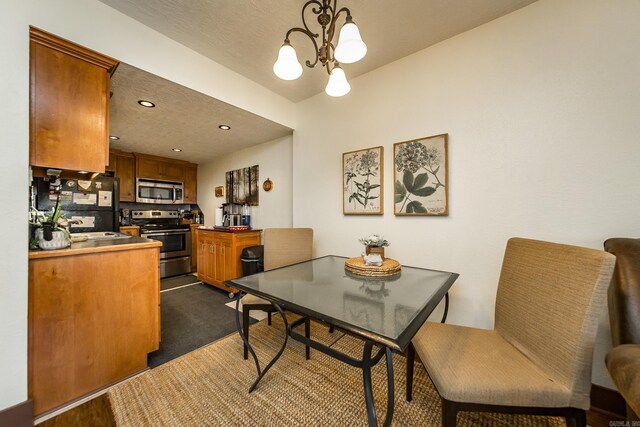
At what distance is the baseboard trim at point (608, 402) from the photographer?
3.99 feet

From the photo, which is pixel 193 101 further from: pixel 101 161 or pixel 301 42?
pixel 301 42

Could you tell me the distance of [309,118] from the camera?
2.71m

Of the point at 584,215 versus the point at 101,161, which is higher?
the point at 101,161

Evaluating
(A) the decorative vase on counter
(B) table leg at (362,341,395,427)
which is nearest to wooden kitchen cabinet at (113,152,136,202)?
(A) the decorative vase on counter

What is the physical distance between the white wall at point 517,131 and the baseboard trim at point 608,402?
5cm

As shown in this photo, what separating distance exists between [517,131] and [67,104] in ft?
9.55

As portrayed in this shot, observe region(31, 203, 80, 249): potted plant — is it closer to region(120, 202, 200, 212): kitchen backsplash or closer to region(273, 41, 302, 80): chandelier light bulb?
region(273, 41, 302, 80): chandelier light bulb

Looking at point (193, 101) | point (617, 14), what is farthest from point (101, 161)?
point (617, 14)

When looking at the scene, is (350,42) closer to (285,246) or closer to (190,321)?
(285,246)

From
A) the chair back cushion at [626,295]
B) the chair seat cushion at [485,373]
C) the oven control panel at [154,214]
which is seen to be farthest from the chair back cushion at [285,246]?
the oven control panel at [154,214]

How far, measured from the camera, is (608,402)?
48.8 inches

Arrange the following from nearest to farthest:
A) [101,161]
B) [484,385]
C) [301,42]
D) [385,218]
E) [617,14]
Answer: [484,385] → [617,14] → [101,161] → [301,42] → [385,218]

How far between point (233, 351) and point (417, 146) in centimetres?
229

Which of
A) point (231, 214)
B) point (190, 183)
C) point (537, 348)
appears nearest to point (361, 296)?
point (537, 348)
